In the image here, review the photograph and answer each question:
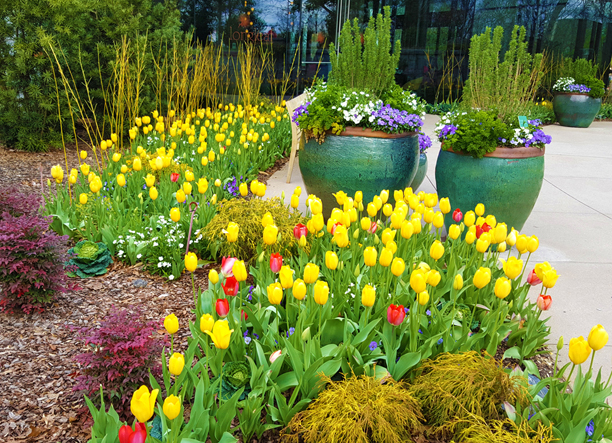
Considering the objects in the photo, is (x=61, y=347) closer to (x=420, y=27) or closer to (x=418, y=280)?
(x=418, y=280)

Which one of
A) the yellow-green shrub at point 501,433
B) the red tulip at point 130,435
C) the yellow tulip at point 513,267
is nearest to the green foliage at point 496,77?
the yellow tulip at point 513,267

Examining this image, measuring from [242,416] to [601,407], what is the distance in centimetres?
131

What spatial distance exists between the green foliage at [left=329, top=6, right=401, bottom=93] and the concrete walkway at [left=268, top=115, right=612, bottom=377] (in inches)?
52.3

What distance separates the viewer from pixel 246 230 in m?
3.28

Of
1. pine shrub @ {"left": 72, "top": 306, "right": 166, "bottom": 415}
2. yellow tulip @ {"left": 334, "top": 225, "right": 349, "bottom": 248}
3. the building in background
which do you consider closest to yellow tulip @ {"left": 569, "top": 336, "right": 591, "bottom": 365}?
yellow tulip @ {"left": 334, "top": 225, "right": 349, "bottom": 248}

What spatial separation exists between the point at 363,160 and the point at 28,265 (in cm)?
249

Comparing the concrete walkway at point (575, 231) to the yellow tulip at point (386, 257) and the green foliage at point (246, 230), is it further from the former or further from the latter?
the green foliage at point (246, 230)

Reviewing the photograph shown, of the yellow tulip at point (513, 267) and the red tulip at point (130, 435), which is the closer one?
the red tulip at point (130, 435)

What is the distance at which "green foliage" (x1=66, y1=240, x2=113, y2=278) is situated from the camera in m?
3.16

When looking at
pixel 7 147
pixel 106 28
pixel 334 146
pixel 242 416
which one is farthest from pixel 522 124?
pixel 7 147

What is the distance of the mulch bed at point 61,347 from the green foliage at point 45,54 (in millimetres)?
3781

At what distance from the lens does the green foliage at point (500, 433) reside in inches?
64.2

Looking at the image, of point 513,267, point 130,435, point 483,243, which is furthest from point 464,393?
point 130,435

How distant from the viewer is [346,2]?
38.1 ft
